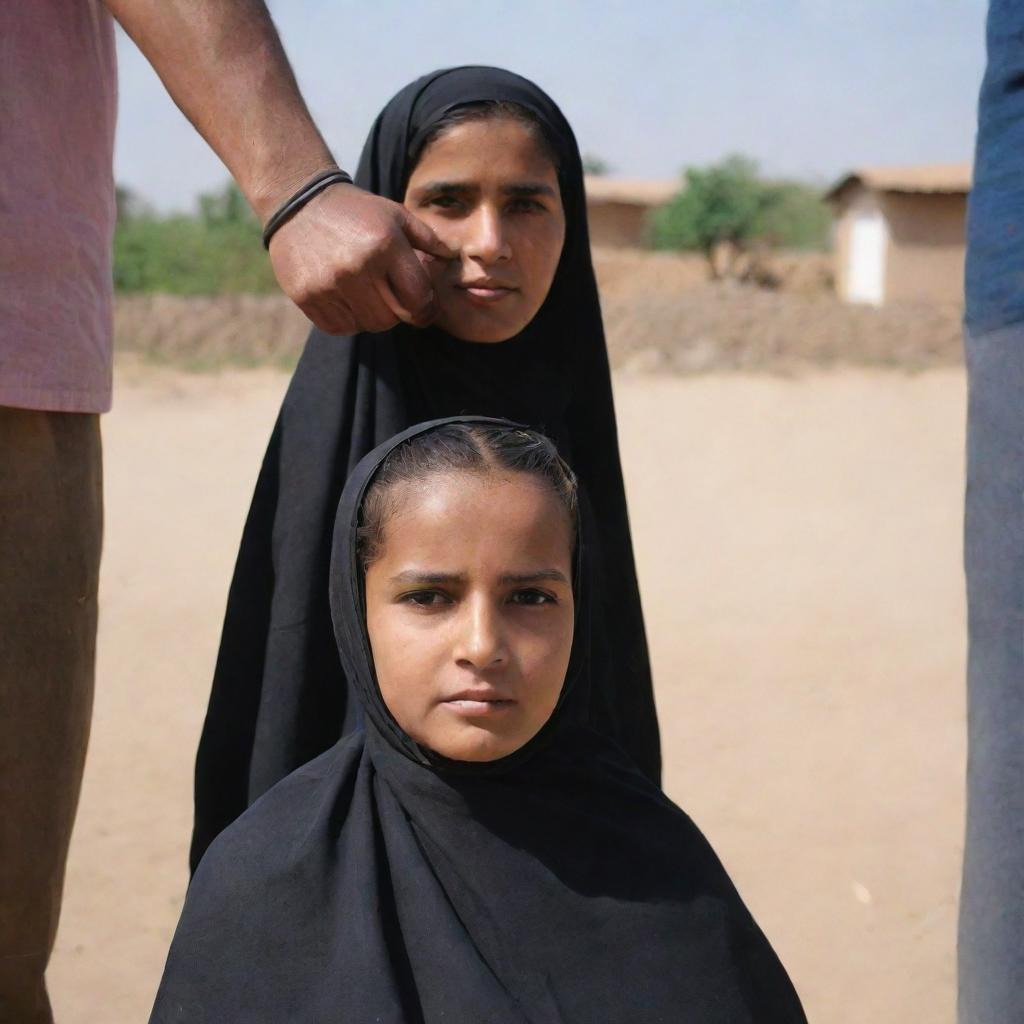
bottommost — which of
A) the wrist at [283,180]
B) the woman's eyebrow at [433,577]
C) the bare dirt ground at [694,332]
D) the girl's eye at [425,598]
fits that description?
the girl's eye at [425,598]

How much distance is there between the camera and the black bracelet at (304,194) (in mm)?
1893

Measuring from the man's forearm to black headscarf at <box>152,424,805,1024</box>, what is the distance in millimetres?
489

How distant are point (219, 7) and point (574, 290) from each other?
35.2 inches

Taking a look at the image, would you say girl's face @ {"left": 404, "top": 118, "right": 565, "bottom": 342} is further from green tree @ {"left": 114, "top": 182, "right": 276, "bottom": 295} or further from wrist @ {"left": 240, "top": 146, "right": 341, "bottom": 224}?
green tree @ {"left": 114, "top": 182, "right": 276, "bottom": 295}

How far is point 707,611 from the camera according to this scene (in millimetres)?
7598

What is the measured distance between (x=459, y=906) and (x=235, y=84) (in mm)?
1137

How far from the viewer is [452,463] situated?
1755mm

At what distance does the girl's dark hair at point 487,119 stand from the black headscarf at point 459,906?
0.81 metres

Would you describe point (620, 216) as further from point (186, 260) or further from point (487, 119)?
point (487, 119)

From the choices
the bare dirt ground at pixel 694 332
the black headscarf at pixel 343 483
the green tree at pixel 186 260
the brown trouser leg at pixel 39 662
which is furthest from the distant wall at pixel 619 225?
the brown trouser leg at pixel 39 662

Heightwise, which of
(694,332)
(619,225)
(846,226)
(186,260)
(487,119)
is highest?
(619,225)

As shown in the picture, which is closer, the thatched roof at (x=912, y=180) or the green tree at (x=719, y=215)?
the thatched roof at (x=912, y=180)

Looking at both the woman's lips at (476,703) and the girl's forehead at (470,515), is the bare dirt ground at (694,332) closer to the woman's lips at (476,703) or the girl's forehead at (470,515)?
the girl's forehead at (470,515)

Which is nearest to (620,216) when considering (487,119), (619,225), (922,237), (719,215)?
(619,225)
